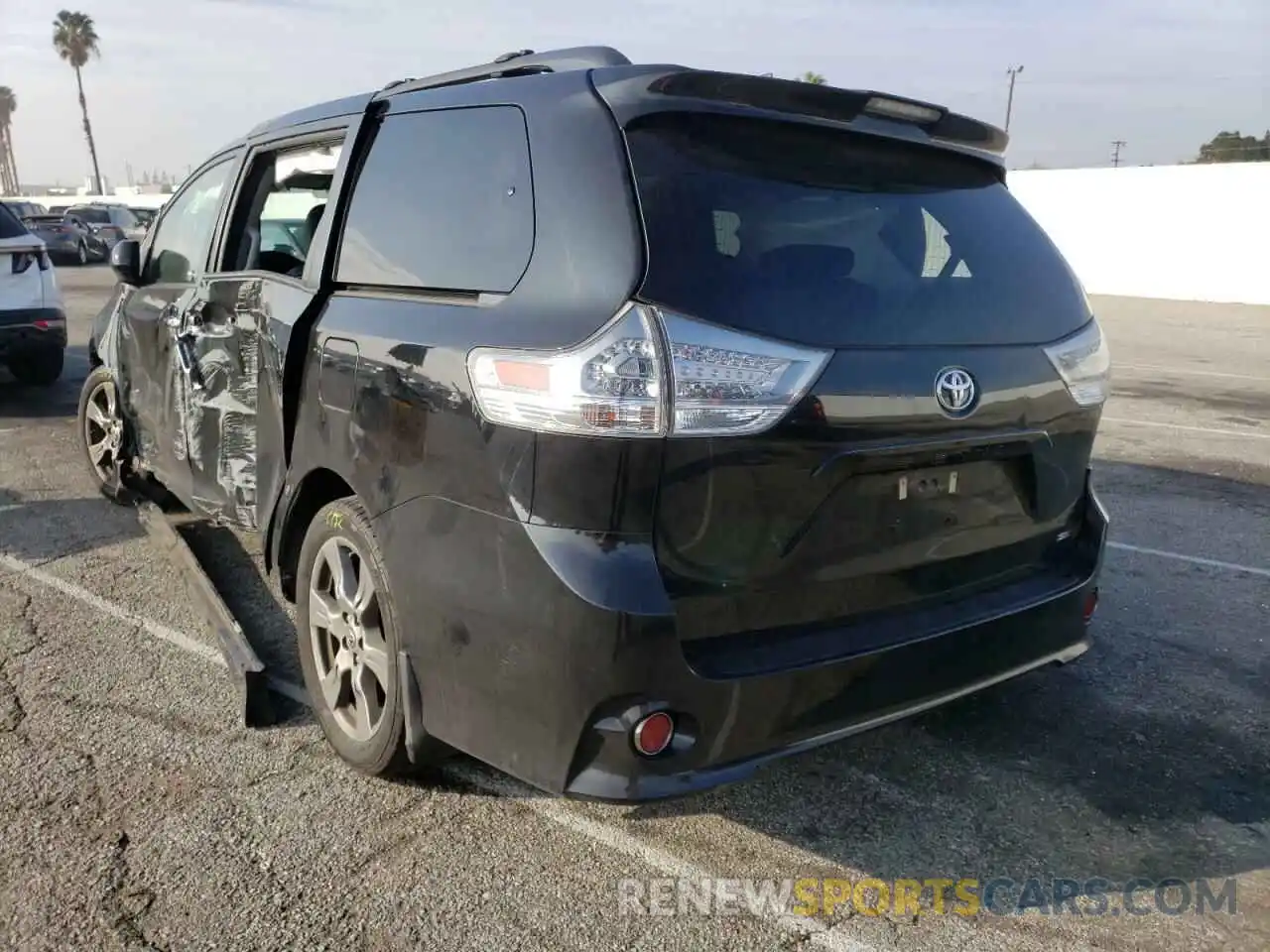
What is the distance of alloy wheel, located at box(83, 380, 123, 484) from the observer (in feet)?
18.1

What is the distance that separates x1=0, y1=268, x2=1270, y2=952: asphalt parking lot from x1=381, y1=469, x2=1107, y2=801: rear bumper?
0.44 m

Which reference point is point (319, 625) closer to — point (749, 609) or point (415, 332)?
point (415, 332)

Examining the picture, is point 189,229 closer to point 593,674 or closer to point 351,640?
point 351,640

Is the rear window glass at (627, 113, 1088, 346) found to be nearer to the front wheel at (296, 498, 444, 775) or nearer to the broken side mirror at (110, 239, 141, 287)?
the front wheel at (296, 498, 444, 775)

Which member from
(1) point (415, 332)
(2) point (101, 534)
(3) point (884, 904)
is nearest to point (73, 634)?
(2) point (101, 534)

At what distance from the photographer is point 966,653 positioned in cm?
272

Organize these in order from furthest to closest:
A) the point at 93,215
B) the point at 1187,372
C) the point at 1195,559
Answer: the point at 93,215 < the point at 1187,372 < the point at 1195,559

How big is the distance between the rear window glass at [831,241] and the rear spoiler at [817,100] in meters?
0.05

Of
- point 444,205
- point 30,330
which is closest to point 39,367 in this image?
point 30,330

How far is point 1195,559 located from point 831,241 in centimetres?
375

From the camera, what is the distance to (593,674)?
7.40 feet

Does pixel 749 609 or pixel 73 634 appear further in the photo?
pixel 73 634

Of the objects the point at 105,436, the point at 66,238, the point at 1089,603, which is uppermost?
the point at 1089,603

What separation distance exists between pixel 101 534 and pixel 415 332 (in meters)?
3.61
